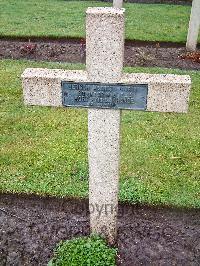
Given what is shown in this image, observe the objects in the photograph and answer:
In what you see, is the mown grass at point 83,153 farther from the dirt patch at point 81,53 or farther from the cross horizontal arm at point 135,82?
the dirt patch at point 81,53

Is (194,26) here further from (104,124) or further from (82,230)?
(104,124)

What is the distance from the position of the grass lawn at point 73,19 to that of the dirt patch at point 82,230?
7321 millimetres

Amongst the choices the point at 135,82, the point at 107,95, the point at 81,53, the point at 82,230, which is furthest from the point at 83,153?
the point at 81,53

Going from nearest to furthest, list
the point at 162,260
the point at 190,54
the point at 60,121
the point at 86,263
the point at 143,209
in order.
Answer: the point at 86,263
the point at 162,260
the point at 143,209
the point at 60,121
the point at 190,54

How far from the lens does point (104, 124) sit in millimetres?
3871

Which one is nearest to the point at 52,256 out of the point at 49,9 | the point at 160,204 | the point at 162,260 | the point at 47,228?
the point at 47,228

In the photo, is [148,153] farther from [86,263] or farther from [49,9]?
[49,9]

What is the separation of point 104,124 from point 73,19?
10295 mm

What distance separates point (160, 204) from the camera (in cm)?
529

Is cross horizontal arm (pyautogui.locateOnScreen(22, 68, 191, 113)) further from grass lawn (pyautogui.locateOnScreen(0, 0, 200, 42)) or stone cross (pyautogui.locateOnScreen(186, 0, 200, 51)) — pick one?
grass lawn (pyautogui.locateOnScreen(0, 0, 200, 42))

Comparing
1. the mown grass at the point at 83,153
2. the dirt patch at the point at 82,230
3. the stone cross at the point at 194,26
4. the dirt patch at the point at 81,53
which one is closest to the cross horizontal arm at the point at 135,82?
the dirt patch at the point at 82,230

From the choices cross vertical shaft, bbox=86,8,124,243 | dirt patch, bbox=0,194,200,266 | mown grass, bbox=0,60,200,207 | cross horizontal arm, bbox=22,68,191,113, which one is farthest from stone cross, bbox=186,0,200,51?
cross vertical shaft, bbox=86,8,124,243

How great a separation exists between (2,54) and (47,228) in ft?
21.8

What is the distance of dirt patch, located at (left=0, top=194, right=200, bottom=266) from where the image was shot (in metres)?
4.44
